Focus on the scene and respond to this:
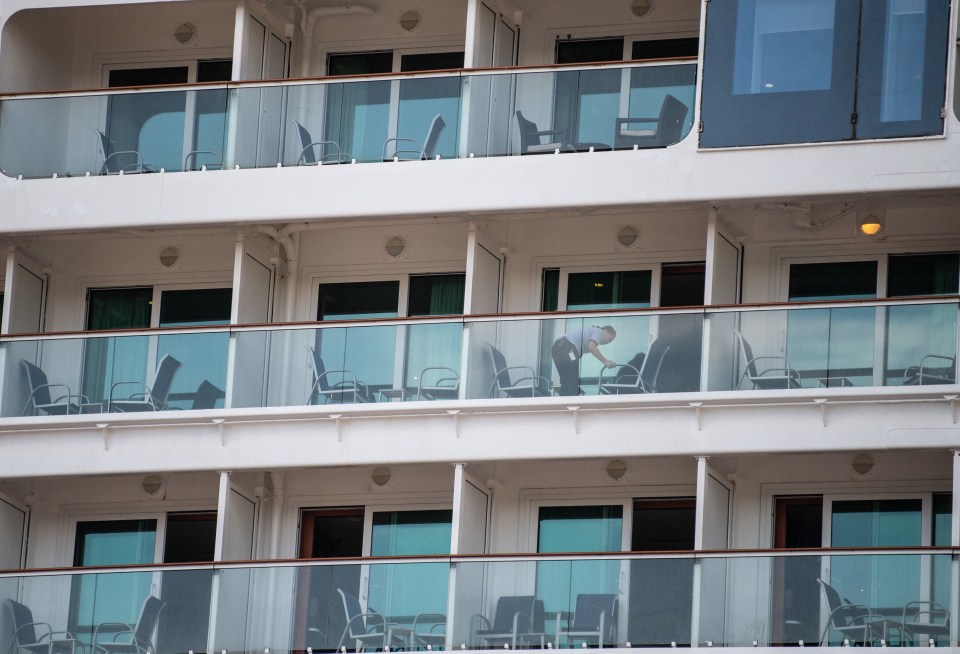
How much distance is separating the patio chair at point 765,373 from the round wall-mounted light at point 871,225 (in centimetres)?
208

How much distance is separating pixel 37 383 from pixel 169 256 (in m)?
2.34

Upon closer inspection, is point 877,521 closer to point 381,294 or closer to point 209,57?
point 381,294

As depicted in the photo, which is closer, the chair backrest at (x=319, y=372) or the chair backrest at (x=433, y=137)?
the chair backrest at (x=319, y=372)

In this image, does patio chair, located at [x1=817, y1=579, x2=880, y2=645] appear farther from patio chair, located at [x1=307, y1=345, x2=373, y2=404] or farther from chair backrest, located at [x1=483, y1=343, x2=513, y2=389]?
patio chair, located at [x1=307, y1=345, x2=373, y2=404]

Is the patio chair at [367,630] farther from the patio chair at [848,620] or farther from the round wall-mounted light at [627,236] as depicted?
the round wall-mounted light at [627,236]

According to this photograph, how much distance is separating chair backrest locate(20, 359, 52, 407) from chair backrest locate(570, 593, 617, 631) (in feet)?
21.9

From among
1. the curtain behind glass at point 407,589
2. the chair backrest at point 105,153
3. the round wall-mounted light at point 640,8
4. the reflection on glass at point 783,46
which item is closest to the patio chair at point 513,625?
the curtain behind glass at point 407,589

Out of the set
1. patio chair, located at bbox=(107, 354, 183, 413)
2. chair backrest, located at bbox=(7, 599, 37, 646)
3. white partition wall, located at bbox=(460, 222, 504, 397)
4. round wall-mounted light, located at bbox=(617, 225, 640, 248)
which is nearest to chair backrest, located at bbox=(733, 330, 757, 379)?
Result: round wall-mounted light, located at bbox=(617, 225, 640, 248)

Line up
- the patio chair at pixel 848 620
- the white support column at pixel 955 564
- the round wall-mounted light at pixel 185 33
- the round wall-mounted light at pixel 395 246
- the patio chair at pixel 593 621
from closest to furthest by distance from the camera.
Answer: the white support column at pixel 955 564 < the patio chair at pixel 848 620 < the patio chair at pixel 593 621 < the round wall-mounted light at pixel 395 246 < the round wall-mounted light at pixel 185 33

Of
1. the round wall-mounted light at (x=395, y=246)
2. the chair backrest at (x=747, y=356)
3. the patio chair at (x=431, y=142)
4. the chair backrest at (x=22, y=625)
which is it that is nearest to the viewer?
the chair backrest at (x=747, y=356)

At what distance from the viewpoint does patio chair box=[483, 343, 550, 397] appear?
94.7 ft

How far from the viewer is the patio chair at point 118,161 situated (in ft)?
100

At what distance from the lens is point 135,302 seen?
3155 centimetres

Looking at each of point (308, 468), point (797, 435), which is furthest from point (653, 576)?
point (308, 468)
